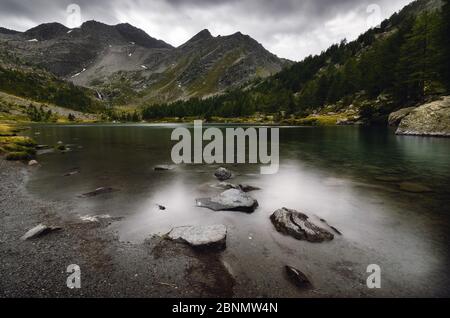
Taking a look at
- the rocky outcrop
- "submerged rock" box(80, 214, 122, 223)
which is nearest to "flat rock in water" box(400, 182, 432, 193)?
"submerged rock" box(80, 214, 122, 223)

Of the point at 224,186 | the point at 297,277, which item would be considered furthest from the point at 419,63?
the point at 297,277

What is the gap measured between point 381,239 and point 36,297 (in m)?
13.4

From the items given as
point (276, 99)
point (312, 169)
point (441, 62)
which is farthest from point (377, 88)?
point (312, 169)

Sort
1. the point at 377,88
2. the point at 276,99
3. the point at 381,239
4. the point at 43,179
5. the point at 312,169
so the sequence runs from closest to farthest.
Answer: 1. the point at 381,239
2. the point at 43,179
3. the point at 312,169
4. the point at 377,88
5. the point at 276,99

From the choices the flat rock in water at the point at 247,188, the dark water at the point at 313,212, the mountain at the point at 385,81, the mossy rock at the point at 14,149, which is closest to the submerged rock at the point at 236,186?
the flat rock in water at the point at 247,188

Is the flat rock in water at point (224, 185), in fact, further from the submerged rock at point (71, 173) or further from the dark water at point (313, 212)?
the submerged rock at point (71, 173)

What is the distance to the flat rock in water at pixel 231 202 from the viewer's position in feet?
49.4

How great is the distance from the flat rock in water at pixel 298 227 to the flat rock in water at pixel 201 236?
3.11m

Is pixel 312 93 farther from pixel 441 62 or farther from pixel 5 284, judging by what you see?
pixel 5 284

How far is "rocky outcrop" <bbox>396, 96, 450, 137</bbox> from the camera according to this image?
160ft

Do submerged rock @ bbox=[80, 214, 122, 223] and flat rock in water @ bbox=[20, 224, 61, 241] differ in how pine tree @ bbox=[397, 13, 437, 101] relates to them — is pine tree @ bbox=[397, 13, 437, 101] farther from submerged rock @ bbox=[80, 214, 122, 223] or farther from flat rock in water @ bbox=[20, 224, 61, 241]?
flat rock in water @ bbox=[20, 224, 61, 241]

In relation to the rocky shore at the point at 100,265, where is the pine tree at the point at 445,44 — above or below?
above

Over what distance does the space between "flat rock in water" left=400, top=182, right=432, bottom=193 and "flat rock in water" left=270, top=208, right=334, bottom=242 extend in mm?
11458
